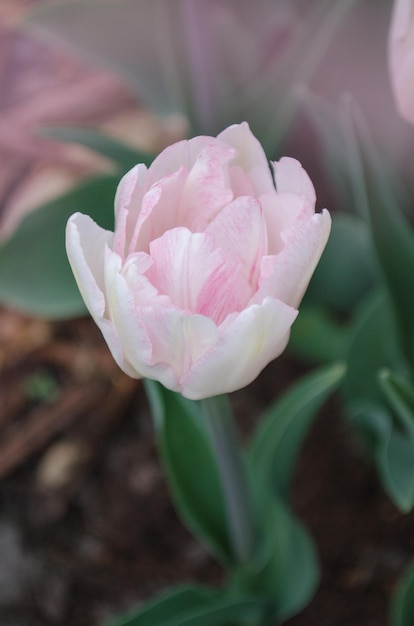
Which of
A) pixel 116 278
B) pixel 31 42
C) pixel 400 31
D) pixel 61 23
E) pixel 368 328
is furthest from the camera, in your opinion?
pixel 31 42

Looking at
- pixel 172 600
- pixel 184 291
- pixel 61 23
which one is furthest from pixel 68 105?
pixel 184 291

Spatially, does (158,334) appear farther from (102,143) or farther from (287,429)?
(102,143)

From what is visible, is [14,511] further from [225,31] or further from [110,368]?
[225,31]

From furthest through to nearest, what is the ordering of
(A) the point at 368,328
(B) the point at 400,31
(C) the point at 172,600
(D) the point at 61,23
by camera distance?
(D) the point at 61,23, (A) the point at 368,328, (C) the point at 172,600, (B) the point at 400,31

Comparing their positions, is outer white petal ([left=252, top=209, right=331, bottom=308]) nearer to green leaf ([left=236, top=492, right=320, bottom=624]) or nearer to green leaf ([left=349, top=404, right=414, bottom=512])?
green leaf ([left=349, top=404, right=414, bottom=512])

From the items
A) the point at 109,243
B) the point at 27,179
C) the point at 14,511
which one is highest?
the point at 109,243

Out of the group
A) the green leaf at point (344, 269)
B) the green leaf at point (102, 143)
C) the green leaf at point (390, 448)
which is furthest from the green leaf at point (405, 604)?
the green leaf at point (102, 143)

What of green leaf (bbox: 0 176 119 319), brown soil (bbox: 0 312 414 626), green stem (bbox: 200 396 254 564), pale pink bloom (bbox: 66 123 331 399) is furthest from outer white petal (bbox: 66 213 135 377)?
brown soil (bbox: 0 312 414 626)
